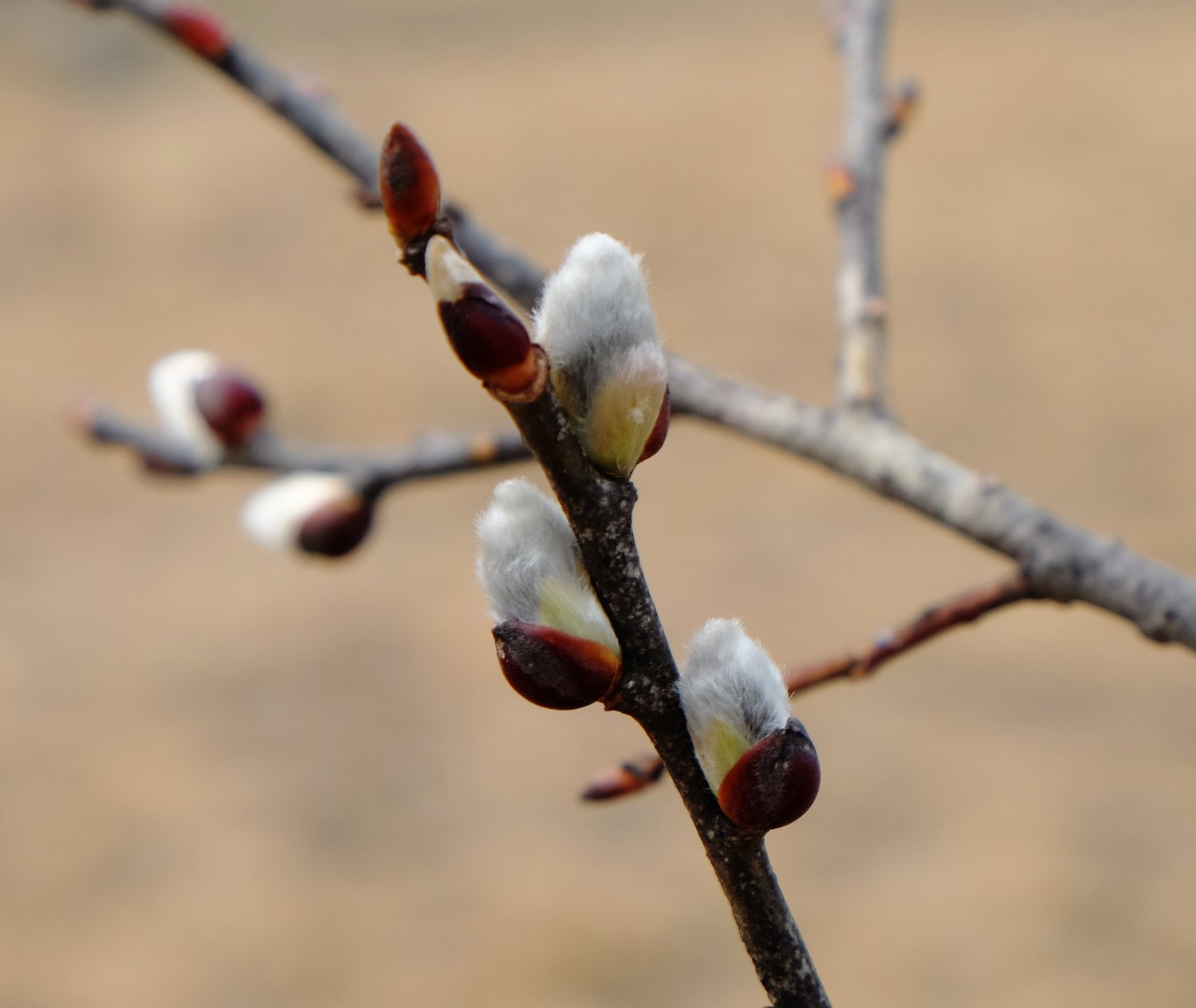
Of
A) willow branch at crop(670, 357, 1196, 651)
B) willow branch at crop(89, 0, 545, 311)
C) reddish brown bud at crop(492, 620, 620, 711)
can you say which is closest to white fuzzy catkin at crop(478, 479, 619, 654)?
reddish brown bud at crop(492, 620, 620, 711)

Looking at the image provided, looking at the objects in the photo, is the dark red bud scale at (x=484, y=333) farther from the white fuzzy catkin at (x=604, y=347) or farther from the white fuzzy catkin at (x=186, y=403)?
the white fuzzy catkin at (x=186, y=403)

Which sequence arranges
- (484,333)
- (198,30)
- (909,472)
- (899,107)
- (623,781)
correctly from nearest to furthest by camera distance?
(484,333), (623,781), (909,472), (198,30), (899,107)

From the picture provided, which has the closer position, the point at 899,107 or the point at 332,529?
the point at 332,529

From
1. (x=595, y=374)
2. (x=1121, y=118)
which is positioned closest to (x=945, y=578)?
(x=1121, y=118)

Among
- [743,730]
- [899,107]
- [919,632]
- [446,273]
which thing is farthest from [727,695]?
[899,107]

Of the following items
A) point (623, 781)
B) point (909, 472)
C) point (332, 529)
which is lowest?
point (623, 781)

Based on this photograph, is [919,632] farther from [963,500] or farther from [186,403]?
[186,403]

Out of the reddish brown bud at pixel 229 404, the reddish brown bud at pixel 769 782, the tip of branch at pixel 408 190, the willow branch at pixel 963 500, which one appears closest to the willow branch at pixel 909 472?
the willow branch at pixel 963 500
